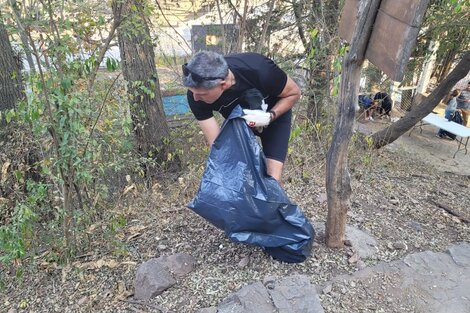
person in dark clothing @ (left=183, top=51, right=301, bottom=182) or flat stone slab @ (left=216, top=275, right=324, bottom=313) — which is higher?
person in dark clothing @ (left=183, top=51, right=301, bottom=182)

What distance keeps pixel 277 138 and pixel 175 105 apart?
3970mm

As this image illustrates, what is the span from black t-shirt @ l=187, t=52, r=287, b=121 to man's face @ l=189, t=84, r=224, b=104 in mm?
89

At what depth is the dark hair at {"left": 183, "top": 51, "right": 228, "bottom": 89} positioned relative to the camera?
1.98 m

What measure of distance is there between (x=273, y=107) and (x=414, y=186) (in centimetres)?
252

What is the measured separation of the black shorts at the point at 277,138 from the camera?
2.46 metres

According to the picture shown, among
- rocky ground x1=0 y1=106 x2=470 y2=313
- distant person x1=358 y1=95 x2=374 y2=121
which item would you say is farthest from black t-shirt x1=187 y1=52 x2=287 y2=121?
distant person x1=358 y1=95 x2=374 y2=121

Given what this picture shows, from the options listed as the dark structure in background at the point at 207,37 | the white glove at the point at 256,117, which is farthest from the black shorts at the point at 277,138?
the dark structure in background at the point at 207,37

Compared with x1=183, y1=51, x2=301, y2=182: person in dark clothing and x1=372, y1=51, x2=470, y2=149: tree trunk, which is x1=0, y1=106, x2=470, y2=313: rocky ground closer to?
x1=183, y1=51, x2=301, y2=182: person in dark clothing

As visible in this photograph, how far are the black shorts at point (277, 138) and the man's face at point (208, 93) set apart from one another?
1.40 feet

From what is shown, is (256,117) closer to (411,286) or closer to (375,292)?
(375,292)

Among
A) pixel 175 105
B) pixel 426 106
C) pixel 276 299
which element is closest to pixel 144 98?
pixel 175 105

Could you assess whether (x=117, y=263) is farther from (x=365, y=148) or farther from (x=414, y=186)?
(x=365, y=148)

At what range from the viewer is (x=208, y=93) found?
209 cm

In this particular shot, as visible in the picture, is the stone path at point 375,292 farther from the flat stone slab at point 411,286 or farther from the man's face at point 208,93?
the man's face at point 208,93
